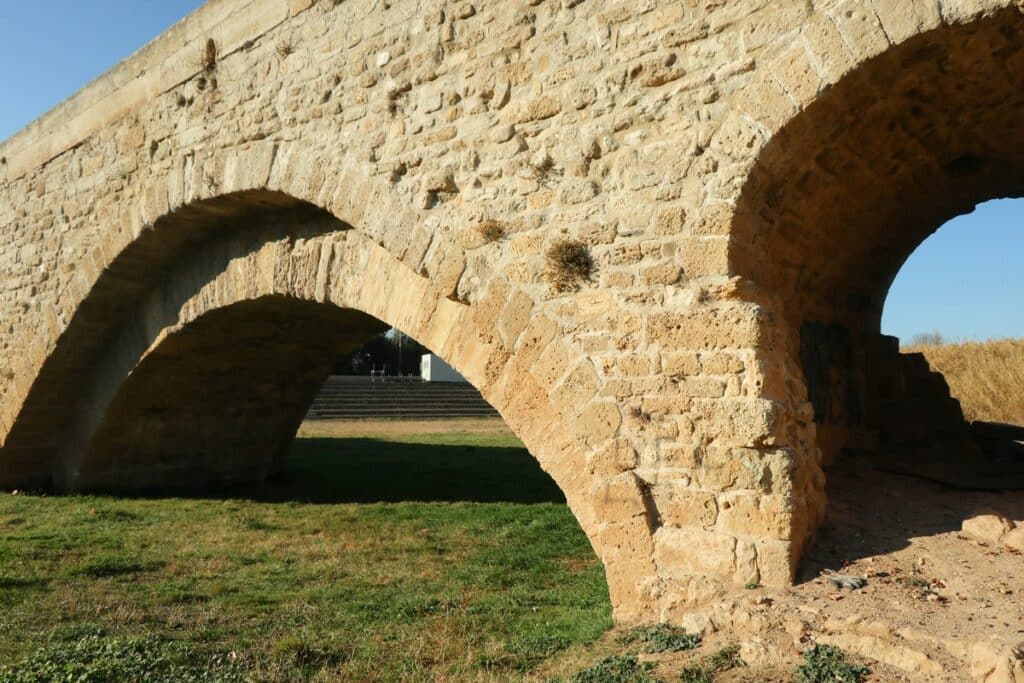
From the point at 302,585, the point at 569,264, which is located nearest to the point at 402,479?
the point at 302,585

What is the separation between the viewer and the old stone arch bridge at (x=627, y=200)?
3.60 meters

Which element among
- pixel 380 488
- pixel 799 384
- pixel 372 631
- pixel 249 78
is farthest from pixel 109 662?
pixel 380 488

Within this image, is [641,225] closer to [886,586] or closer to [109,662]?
[886,586]

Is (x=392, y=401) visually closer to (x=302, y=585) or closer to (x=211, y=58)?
(x=211, y=58)

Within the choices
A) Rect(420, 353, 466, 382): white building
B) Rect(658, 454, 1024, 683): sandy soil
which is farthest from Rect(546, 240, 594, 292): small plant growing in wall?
Rect(420, 353, 466, 382): white building

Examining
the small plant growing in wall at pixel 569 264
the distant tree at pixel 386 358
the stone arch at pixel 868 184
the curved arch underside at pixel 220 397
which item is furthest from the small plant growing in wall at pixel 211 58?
the distant tree at pixel 386 358

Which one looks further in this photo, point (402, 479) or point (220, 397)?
point (402, 479)

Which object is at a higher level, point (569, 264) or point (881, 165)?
point (881, 165)

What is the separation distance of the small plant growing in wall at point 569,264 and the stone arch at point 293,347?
23cm

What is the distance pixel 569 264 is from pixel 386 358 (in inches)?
1405

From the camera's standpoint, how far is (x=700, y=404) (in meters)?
3.74

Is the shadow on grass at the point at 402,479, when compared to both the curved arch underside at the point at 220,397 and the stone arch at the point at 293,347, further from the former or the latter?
the stone arch at the point at 293,347

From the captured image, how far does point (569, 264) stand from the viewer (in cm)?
419

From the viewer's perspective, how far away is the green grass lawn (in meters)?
3.80
